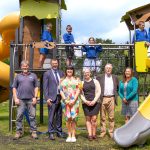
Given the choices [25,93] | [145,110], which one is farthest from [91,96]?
[25,93]

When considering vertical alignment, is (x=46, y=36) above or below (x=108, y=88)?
above

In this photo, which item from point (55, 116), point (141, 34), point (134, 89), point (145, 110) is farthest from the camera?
point (141, 34)

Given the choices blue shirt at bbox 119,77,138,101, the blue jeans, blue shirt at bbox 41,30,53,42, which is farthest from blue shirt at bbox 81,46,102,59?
the blue jeans

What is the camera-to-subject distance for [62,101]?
29.3 ft

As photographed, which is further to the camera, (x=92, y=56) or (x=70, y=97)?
(x=92, y=56)

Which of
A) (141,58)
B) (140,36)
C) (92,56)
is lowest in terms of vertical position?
(141,58)

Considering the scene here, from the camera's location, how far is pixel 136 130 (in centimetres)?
824

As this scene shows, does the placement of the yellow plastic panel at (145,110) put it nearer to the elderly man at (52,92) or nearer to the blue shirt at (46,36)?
the elderly man at (52,92)

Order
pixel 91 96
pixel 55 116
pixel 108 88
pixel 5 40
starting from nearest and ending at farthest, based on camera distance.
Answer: pixel 91 96 < pixel 108 88 < pixel 55 116 < pixel 5 40

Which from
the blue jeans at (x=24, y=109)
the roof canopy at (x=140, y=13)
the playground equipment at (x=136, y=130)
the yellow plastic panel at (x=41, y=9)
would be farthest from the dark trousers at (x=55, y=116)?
the roof canopy at (x=140, y=13)

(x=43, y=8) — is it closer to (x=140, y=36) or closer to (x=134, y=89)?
(x=140, y=36)

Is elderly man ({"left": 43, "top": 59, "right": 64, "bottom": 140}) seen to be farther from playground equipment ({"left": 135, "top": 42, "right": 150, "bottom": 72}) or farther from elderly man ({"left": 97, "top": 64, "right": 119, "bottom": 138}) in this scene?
playground equipment ({"left": 135, "top": 42, "right": 150, "bottom": 72})

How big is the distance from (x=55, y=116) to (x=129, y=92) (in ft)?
5.98

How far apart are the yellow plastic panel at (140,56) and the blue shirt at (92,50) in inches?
45.5
